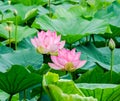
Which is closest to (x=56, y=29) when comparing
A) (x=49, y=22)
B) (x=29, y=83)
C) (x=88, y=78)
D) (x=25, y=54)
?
(x=49, y=22)

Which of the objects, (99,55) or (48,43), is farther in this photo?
(99,55)

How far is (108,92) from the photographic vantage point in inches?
42.1

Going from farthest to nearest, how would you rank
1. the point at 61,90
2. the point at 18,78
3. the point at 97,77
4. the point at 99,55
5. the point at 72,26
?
Result: the point at 72,26 → the point at 99,55 → the point at 97,77 → the point at 18,78 → the point at 61,90

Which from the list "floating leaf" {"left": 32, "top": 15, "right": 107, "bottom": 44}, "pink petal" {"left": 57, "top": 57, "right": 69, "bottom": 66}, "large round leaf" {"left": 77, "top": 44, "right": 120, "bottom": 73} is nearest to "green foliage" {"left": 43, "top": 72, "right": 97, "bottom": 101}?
"pink petal" {"left": 57, "top": 57, "right": 69, "bottom": 66}

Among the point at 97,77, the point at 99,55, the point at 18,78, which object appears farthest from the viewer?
the point at 99,55

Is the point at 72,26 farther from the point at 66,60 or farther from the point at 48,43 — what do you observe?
the point at 66,60

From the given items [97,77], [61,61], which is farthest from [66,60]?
[97,77]

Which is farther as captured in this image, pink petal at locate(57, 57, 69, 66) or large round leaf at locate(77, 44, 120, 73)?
large round leaf at locate(77, 44, 120, 73)

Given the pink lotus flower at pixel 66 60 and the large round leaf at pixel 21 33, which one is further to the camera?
the large round leaf at pixel 21 33

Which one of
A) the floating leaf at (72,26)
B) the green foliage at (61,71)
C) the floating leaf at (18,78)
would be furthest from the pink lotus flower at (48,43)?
the floating leaf at (72,26)

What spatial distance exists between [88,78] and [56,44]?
152mm

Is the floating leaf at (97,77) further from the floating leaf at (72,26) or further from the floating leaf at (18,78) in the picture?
the floating leaf at (72,26)

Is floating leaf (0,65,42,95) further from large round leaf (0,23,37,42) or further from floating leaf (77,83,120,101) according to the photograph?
large round leaf (0,23,37,42)

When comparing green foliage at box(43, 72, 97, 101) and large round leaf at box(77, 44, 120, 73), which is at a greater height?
green foliage at box(43, 72, 97, 101)
